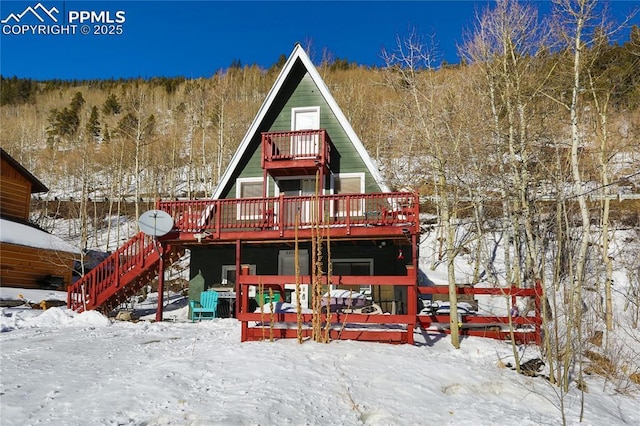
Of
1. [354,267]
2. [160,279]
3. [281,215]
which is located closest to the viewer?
[160,279]

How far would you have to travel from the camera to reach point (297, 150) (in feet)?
51.9

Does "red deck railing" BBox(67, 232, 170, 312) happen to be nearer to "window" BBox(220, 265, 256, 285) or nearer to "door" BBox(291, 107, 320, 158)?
"window" BBox(220, 265, 256, 285)

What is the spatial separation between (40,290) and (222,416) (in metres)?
19.2

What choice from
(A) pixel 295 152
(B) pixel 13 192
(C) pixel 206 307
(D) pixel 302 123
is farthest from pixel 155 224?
(B) pixel 13 192

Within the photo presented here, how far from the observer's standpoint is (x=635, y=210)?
23.2 metres

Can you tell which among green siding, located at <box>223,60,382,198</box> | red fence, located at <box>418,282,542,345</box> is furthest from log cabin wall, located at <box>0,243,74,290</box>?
red fence, located at <box>418,282,542,345</box>

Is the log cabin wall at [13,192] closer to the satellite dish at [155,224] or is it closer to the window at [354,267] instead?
the satellite dish at [155,224]

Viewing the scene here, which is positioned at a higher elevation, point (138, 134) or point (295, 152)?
point (138, 134)

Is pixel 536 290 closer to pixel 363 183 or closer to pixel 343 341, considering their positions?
pixel 343 341

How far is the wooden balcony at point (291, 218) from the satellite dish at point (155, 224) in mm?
698

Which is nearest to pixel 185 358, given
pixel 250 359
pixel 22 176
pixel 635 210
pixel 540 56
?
pixel 250 359

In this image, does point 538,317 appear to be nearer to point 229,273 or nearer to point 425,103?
point 425,103

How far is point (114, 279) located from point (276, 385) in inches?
374

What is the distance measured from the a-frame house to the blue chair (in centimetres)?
51
